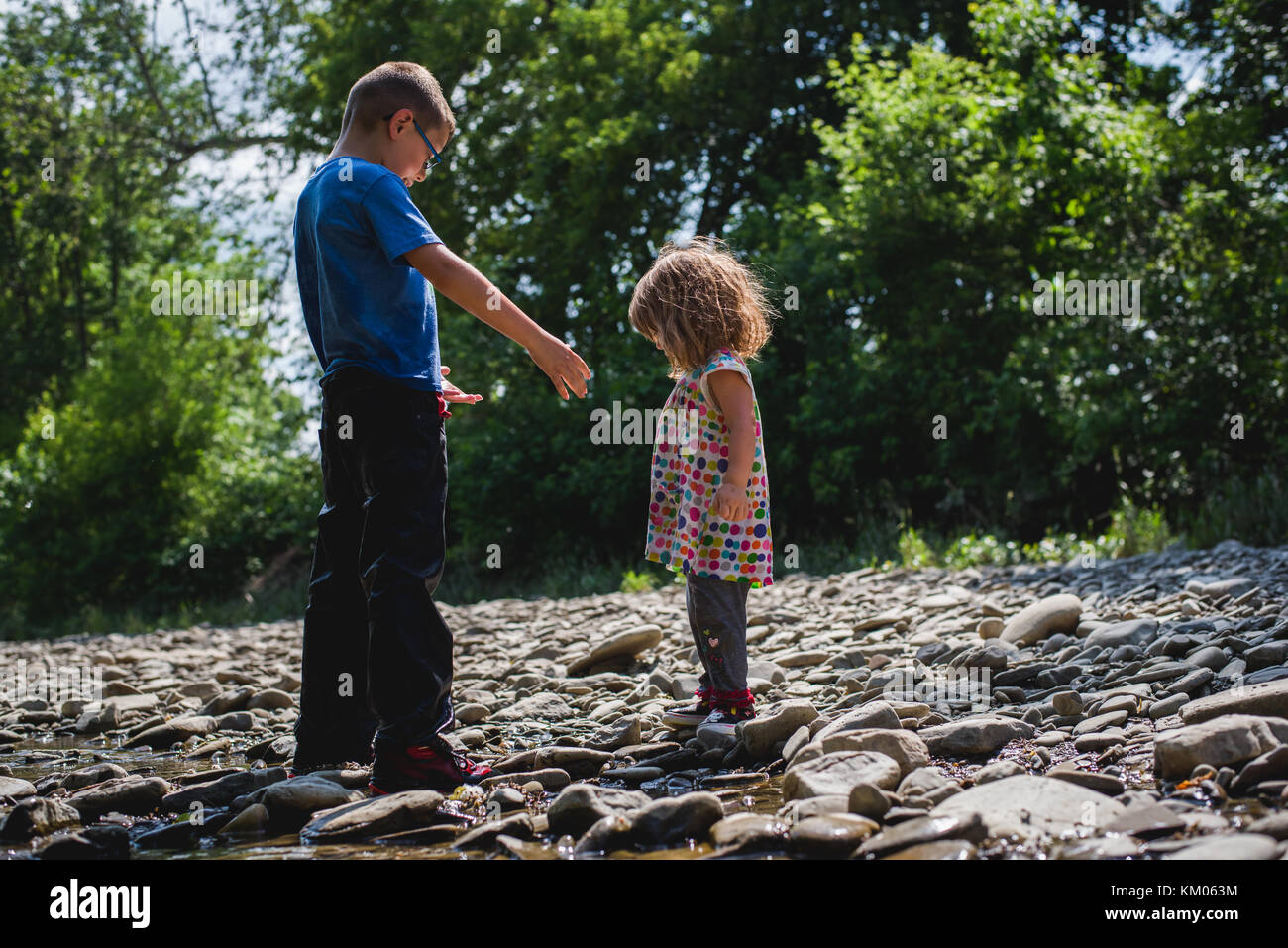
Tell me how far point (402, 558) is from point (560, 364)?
0.67 meters

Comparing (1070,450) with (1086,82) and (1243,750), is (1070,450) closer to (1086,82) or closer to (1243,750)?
(1086,82)

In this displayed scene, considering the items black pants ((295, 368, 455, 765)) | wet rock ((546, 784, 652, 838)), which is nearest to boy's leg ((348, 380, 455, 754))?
black pants ((295, 368, 455, 765))

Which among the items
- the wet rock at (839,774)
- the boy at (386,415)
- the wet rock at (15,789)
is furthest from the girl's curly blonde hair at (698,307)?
the wet rock at (15,789)

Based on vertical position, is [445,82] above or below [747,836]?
above

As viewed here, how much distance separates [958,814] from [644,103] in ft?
41.7

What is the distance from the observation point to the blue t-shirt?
9.11 ft

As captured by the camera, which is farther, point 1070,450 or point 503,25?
point 503,25

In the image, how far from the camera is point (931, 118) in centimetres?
1029

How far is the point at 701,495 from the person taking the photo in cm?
338

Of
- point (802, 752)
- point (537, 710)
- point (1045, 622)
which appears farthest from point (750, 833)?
point (1045, 622)

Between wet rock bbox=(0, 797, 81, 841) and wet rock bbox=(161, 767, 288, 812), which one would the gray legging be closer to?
wet rock bbox=(161, 767, 288, 812)

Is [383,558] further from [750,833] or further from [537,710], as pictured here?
[537,710]

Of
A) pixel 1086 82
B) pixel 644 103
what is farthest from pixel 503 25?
pixel 1086 82
